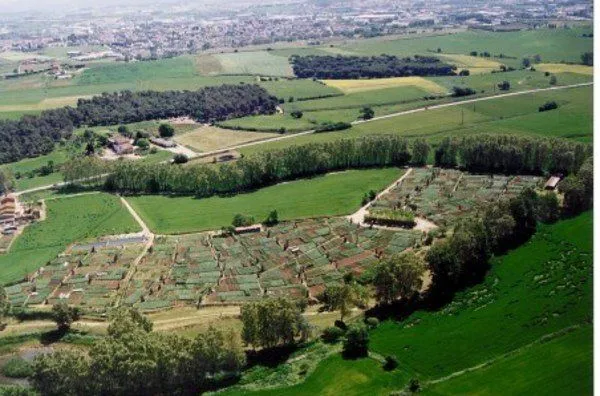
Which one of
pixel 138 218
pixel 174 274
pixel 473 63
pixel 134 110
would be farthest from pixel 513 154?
pixel 473 63

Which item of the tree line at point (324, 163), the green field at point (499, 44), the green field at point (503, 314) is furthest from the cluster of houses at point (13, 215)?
the green field at point (499, 44)

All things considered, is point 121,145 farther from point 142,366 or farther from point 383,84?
point 142,366

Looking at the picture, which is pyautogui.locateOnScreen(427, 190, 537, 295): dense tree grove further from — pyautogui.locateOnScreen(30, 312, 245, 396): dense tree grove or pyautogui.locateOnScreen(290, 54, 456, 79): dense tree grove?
pyautogui.locateOnScreen(290, 54, 456, 79): dense tree grove

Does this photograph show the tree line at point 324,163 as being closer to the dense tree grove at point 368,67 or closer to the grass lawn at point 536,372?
the grass lawn at point 536,372

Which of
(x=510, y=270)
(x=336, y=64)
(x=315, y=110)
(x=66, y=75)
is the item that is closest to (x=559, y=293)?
(x=510, y=270)

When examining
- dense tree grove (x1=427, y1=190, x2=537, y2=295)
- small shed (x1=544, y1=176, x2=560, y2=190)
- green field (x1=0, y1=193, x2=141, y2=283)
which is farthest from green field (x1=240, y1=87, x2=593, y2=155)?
dense tree grove (x1=427, y1=190, x2=537, y2=295)
